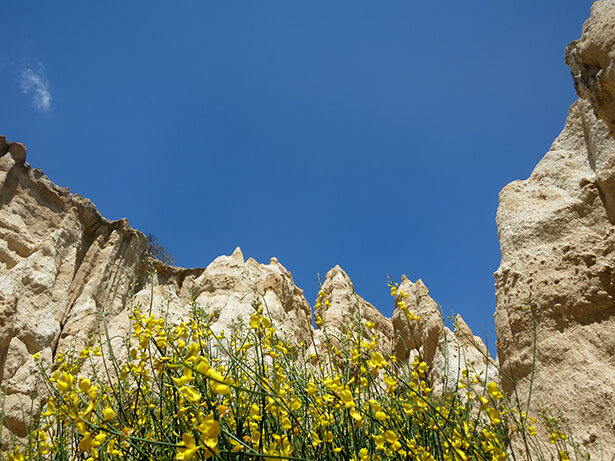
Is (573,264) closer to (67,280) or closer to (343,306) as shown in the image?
(343,306)

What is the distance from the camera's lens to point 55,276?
12641mm

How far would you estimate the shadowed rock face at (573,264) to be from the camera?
11.4ft

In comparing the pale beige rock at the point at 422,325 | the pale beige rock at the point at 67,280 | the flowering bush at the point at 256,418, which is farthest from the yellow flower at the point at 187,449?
the pale beige rock at the point at 422,325

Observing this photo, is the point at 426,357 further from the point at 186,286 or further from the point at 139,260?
the point at 139,260

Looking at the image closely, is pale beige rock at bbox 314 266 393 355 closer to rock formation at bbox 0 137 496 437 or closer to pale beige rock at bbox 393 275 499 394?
rock formation at bbox 0 137 496 437

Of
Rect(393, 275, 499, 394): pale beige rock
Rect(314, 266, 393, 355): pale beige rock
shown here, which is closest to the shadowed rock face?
Rect(393, 275, 499, 394): pale beige rock

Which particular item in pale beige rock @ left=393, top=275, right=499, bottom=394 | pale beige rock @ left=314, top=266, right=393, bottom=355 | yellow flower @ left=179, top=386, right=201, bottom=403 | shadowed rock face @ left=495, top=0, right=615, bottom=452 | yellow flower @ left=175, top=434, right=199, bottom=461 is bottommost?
yellow flower @ left=175, top=434, right=199, bottom=461

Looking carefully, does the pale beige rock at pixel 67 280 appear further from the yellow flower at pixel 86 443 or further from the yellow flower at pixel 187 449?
the yellow flower at pixel 187 449

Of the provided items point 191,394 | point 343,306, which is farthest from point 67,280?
point 191,394

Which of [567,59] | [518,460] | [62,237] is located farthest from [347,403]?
[62,237]

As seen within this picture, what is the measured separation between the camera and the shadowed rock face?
347 centimetres

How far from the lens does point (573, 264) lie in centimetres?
397

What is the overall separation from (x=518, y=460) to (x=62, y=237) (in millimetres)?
15524

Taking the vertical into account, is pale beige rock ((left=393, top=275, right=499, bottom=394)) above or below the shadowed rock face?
above
